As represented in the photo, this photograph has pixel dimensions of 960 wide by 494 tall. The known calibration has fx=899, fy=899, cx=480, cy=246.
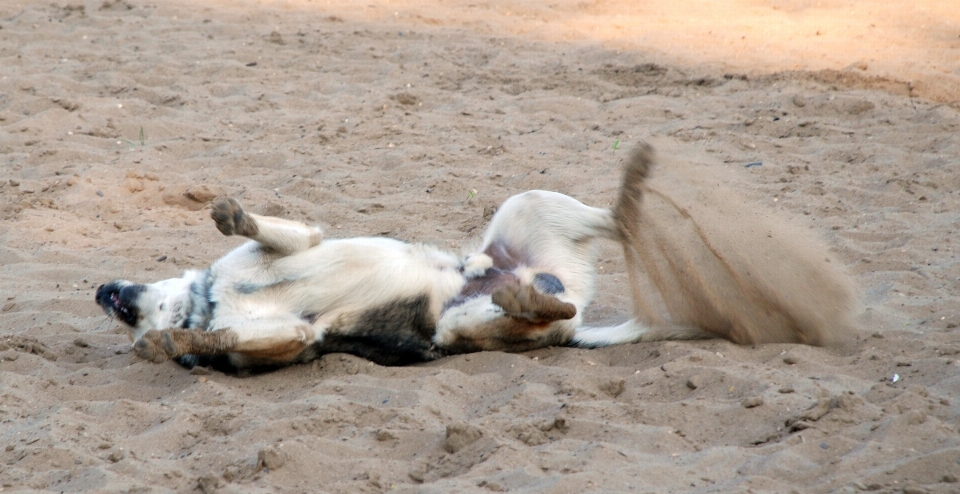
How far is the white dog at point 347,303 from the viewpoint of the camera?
3.92m

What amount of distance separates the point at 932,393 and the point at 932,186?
9.81 feet

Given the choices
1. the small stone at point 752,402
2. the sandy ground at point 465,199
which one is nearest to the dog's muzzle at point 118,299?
the sandy ground at point 465,199

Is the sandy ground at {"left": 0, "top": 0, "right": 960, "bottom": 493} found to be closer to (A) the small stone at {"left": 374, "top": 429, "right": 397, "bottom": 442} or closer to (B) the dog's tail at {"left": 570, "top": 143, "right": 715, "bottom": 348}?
(A) the small stone at {"left": 374, "top": 429, "right": 397, "bottom": 442}

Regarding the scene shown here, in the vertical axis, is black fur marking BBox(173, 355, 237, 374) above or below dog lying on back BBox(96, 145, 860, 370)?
below

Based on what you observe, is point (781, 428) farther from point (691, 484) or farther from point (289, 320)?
point (289, 320)

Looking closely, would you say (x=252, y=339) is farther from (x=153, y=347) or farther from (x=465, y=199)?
(x=465, y=199)

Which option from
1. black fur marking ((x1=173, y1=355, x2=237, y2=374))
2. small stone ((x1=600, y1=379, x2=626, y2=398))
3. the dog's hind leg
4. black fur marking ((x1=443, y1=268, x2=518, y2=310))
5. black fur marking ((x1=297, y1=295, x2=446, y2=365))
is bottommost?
black fur marking ((x1=173, y1=355, x2=237, y2=374))

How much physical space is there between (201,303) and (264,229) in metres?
0.46

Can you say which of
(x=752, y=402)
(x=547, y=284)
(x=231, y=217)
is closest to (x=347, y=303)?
(x=231, y=217)

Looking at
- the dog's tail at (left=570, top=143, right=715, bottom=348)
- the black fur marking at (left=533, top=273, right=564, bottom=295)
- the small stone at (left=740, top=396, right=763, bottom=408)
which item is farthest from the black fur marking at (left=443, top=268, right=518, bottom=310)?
the small stone at (left=740, top=396, right=763, bottom=408)

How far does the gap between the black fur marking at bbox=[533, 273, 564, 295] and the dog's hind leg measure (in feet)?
3.48

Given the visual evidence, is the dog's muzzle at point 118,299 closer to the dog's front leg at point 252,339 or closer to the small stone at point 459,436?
the dog's front leg at point 252,339

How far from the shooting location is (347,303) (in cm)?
410

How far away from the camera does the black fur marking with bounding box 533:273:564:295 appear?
432 cm
